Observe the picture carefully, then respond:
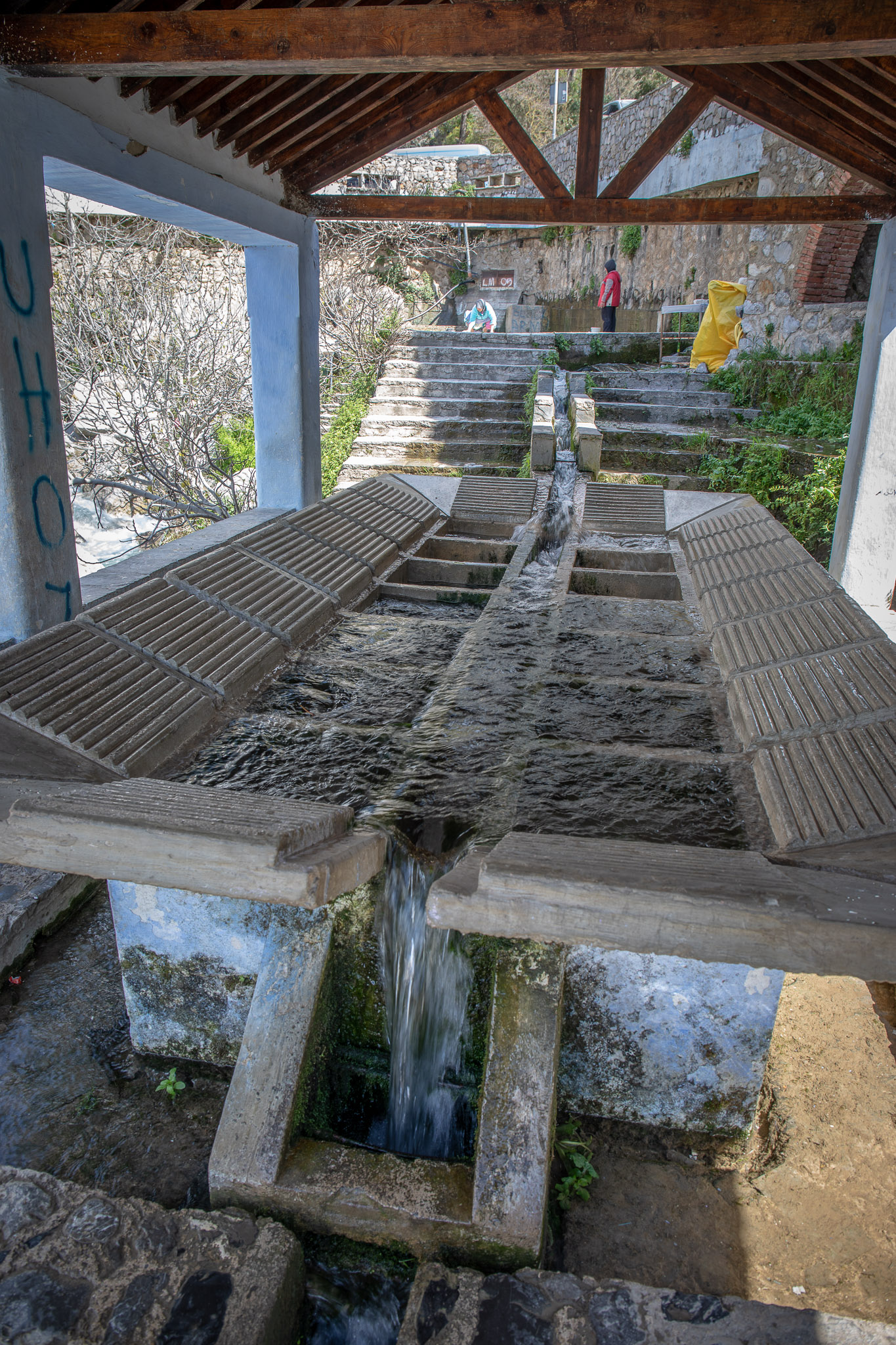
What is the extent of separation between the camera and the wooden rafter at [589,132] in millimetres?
6328

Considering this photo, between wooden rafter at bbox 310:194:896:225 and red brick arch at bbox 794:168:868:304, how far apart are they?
21.1ft

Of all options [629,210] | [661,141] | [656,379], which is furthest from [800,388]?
[661,141]

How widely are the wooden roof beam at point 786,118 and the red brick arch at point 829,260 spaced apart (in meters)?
6.69

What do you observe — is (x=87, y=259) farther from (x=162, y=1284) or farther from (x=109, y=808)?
(x=162, y=1284)

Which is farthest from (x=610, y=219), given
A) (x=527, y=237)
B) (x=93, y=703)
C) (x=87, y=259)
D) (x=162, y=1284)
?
(x=527, y=237)

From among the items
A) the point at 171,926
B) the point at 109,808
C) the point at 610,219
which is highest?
the point at 610,219

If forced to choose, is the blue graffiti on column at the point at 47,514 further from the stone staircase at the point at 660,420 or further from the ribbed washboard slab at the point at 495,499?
the stone staircase at the point at 660,420

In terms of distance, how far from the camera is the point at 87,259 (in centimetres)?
1245

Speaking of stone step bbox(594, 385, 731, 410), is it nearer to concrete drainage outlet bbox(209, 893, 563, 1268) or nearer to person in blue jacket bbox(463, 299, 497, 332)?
person in blue jacket bbox(463, 299, 497, 332)

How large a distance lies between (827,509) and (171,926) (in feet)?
29.5

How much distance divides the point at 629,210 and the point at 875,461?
3.02 meters

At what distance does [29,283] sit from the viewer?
4062 mm

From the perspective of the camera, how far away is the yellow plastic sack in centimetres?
1421

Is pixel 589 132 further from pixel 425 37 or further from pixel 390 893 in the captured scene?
pixel 390 893
